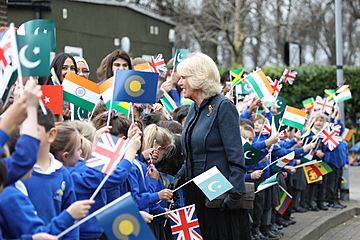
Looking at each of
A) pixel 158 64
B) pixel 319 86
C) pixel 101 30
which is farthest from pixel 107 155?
pixel 319 86

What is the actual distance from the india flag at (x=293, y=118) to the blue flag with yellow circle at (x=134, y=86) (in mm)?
4246

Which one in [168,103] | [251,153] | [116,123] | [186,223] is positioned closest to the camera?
[116,123]

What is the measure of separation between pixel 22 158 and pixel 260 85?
5970mm

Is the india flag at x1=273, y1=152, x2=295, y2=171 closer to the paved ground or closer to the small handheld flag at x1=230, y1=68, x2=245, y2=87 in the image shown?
the small handheld flag at x1=230, y1=68, x2=245, y2=87

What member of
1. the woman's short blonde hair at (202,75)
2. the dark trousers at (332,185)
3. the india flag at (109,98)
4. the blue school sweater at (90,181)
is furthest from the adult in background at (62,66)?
the dark trousers at (332,185)

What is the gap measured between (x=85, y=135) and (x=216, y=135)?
3.93ft

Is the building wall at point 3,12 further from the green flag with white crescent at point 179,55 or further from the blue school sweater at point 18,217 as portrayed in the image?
the blue school sweater at point 18,217

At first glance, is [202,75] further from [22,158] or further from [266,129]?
[266,129]

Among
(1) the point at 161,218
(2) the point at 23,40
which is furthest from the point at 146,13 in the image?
(2) the point at 23,40

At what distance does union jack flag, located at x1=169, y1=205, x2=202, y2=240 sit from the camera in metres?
6.53

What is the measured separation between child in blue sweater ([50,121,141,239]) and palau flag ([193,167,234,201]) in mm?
998

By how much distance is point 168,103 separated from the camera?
29.2 ft

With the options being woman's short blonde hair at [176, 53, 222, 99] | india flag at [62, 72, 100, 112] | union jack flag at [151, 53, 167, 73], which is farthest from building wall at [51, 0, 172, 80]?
woman's short blonde hair at [176, 53, 222, 99]

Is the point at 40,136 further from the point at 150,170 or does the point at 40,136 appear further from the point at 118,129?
the point at 150,170
